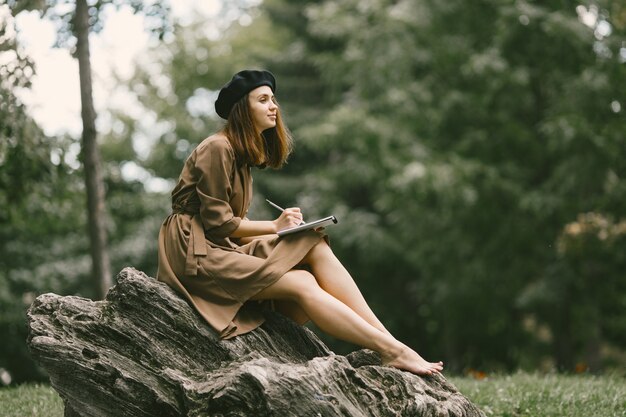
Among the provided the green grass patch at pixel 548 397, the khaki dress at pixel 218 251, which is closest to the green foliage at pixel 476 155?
the green grass patch at pixel 548 397

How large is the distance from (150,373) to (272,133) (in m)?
Answer: 1.77

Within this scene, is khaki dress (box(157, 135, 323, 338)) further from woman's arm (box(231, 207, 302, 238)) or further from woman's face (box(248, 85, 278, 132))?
woman's face (box(248, 85, 278, 132))

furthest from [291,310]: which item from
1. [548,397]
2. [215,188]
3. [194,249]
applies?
[548,397]

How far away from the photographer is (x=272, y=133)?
5.42 meters

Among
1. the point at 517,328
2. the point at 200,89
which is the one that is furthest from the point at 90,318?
the point at 200,89

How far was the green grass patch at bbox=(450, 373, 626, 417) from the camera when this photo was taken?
6035mm

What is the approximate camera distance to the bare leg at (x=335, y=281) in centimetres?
496

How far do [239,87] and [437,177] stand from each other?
26.6 ft

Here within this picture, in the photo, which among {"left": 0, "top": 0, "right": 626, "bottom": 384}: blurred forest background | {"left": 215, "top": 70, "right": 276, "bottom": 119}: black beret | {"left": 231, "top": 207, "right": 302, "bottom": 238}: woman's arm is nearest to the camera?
{"left": 231, "top": 207, "right": 302, "bottom": 238}: woman's arm

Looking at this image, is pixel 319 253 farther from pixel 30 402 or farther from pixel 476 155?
pixel 476 155

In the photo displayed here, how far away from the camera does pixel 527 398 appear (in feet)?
21.2

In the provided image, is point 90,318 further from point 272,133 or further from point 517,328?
point 517,328

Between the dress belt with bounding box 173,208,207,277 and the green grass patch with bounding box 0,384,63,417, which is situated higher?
the dress belt with bounding box 173,208,207,277

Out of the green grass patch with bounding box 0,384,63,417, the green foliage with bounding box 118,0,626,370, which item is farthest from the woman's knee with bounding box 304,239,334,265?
the green foliage with bounding box 118,0,626,370
